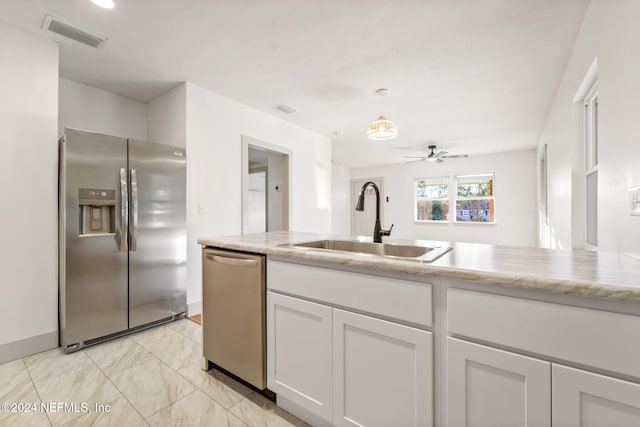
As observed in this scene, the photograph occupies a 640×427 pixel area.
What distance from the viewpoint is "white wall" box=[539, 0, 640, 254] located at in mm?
1281

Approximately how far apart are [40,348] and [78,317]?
37cm

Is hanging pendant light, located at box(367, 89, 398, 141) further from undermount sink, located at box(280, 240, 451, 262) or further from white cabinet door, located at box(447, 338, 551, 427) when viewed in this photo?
white cabinet door, located at box(447, 338, 551, 427)

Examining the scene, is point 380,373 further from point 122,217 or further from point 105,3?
point 105,3

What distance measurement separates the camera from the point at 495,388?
905 mm

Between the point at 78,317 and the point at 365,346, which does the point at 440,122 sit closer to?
the point at 365,346

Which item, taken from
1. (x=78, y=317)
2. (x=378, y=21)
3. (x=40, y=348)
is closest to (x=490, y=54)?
(x=378, y=21)

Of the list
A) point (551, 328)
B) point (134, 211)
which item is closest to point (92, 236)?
point (134, 211)

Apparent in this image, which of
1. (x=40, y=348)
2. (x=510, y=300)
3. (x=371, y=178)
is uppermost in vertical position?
(x=371, y=178)

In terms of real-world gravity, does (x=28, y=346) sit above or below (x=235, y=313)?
below

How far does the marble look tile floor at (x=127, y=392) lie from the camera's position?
1.49 metres

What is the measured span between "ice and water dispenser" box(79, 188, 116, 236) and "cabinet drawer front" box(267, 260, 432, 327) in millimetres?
1863

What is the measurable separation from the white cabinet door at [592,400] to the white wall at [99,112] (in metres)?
4.27

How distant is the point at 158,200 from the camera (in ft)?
9.00

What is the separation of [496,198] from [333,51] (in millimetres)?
6199
